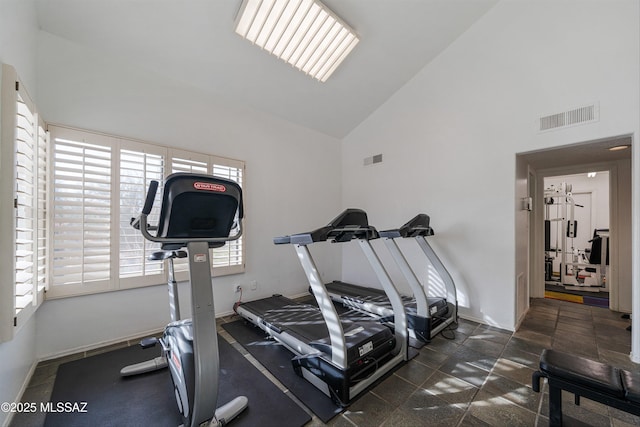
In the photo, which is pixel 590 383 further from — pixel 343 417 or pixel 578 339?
pixel 578 339

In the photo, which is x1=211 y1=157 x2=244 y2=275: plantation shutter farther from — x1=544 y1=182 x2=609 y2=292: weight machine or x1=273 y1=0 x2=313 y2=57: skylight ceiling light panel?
x1=544 y1=182 x2=609 y2=292: weight machine

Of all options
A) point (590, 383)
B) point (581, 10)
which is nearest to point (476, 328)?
point (590, 383)

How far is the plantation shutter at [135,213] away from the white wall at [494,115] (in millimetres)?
3618

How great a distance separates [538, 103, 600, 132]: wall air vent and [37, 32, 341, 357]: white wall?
3312 millimetres

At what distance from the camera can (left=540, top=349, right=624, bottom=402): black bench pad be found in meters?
1.32

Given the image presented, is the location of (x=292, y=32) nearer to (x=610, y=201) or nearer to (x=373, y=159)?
(x=373, y=159)

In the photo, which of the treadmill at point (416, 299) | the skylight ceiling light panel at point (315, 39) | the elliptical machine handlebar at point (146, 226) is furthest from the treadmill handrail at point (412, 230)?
the skylight ceiling light panel at point (315, 39)

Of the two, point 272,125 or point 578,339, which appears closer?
point 578,339

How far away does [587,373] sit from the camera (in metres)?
1.42

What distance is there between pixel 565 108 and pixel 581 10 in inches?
41.4

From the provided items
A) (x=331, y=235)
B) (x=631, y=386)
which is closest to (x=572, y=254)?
(x=631, y=386)

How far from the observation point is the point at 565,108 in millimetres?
2832

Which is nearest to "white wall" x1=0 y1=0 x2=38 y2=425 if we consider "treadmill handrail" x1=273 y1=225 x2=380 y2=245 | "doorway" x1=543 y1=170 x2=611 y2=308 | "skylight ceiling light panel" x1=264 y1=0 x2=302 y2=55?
"treadmill handrail" x1=273 y1=225 x2=380 y2=245

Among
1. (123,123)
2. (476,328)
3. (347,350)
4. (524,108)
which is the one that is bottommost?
(476,328)
